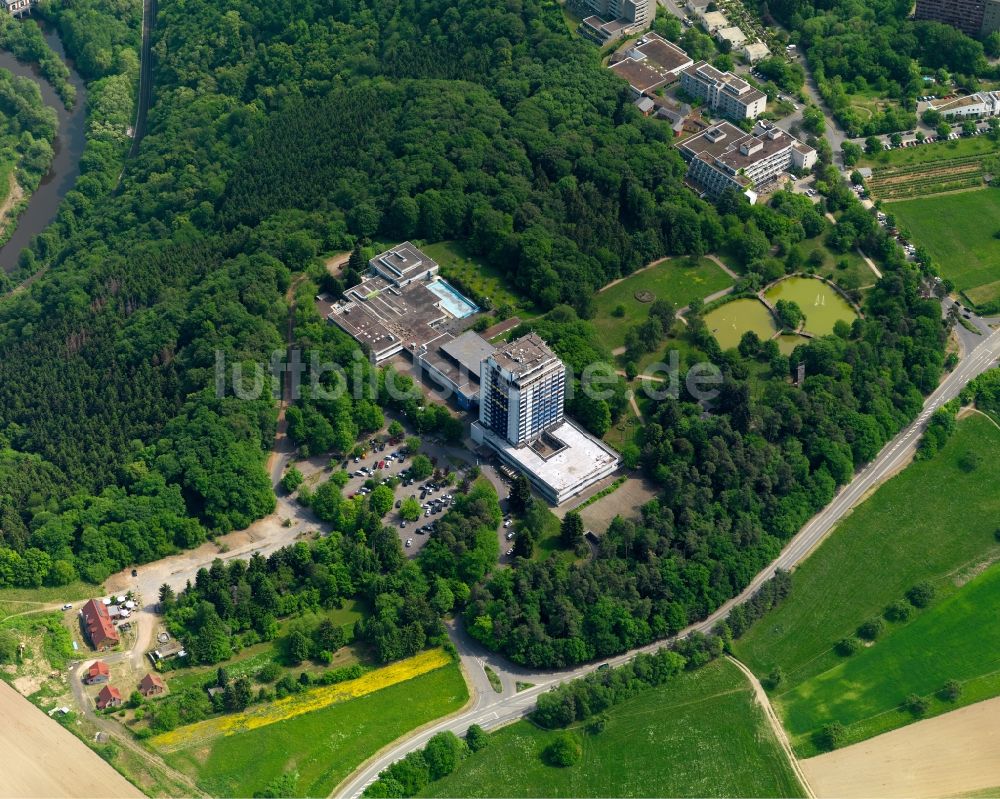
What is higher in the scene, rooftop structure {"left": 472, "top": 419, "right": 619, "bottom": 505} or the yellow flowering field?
rooftop structure {"left": 472, "top": 419, "right": 619, "bottom": 505}

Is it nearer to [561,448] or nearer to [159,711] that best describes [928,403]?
[561,448]

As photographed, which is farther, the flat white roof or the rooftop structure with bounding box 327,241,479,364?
the rooftop structure with bounding box 327,241,479,364

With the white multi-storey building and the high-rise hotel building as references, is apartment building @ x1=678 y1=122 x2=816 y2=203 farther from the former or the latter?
the high-rise hotel building

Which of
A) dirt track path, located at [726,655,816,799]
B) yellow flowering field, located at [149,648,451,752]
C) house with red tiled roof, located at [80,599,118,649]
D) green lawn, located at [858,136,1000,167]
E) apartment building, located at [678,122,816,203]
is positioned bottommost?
dirt track path, located at [726,655,816,799]

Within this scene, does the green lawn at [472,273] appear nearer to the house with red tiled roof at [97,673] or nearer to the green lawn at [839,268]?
the green lawn at [839,268]

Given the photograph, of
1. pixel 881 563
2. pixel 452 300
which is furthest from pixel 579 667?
pixel 452 300

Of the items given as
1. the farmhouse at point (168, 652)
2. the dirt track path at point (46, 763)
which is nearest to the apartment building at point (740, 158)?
the farmhouse at point (168, 652)

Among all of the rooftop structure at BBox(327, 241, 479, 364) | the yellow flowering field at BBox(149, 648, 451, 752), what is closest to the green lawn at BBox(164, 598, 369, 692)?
the yellow flowering field at BBox(149, 648, 451, 752)
